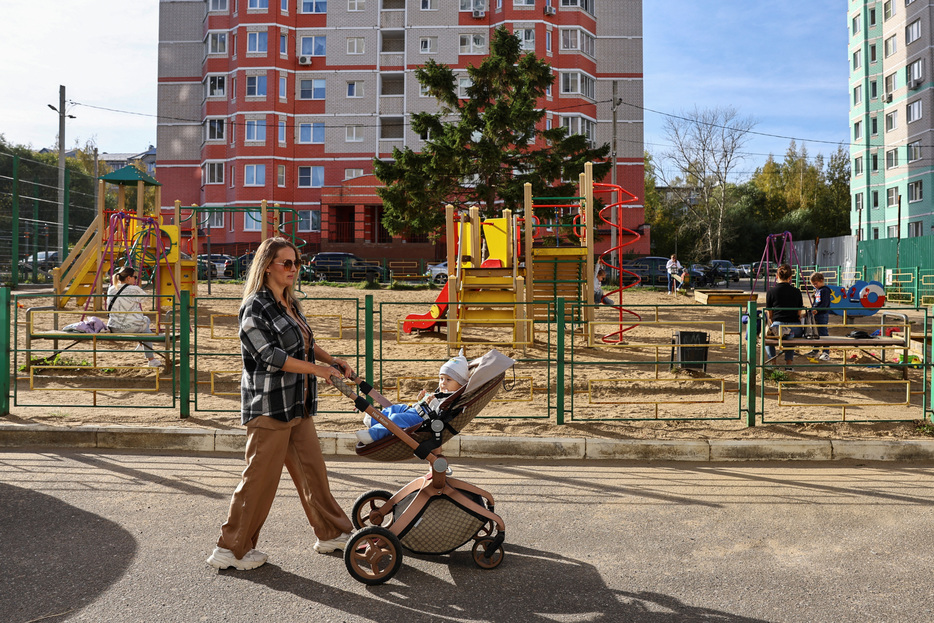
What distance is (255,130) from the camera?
4909cm

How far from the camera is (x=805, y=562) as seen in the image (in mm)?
4555

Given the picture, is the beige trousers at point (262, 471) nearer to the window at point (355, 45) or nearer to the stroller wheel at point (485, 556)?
the stroller wheel at point (485, 556)

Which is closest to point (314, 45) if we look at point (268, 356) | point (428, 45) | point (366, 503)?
point (428, 45)

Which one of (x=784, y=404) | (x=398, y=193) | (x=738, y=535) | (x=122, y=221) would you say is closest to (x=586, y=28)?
(x=398, y=193)

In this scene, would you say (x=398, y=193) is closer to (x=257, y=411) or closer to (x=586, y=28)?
(x=586, y=28)

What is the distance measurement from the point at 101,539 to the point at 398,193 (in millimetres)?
27769

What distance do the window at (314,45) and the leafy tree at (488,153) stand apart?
1963 cm

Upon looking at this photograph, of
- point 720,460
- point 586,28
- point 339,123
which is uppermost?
point 586,28

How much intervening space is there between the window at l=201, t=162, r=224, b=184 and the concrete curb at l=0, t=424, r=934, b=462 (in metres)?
45.0

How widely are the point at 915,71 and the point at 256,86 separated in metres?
41.1

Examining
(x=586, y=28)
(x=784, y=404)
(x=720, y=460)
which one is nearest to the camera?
(x=720, y=460)

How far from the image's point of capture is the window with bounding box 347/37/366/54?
164 feet

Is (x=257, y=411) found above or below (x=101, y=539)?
above

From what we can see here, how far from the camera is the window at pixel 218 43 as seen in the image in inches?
1976
